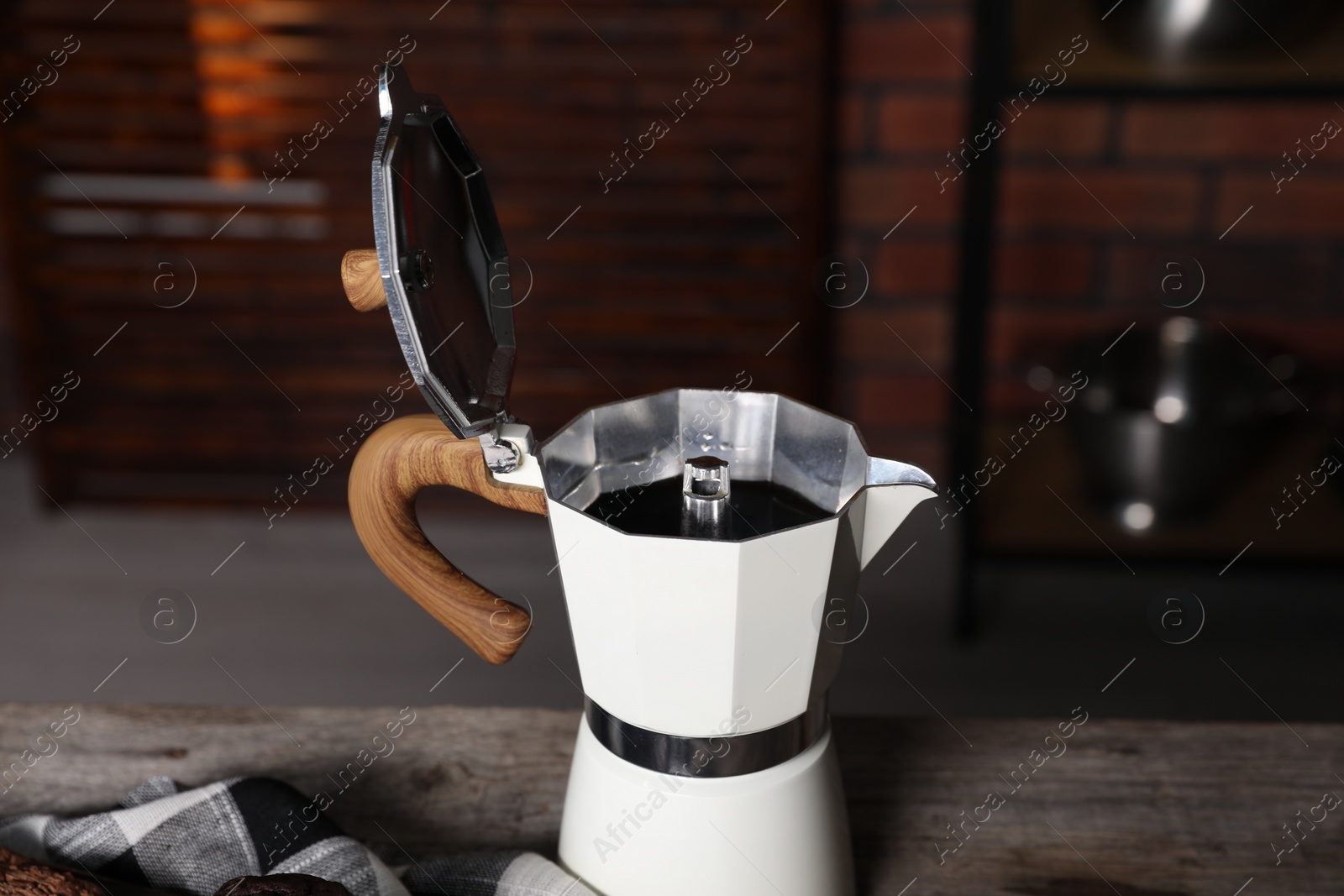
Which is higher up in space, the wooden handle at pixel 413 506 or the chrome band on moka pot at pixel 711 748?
the wooden handle at pixel 413 506

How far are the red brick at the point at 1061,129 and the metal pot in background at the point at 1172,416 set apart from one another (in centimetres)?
25

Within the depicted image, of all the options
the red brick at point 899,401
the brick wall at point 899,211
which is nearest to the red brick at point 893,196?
the brick wall at point 899,211

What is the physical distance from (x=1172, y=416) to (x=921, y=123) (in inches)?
19.8

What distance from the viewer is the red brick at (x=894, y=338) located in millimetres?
1673

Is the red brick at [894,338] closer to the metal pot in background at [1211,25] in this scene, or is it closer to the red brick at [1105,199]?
the red brick at [1105,199]

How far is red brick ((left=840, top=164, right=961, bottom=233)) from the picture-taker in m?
1.62

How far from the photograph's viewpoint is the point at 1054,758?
635 millimetres

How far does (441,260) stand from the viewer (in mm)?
472

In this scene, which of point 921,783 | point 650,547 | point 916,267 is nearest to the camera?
point 650,547

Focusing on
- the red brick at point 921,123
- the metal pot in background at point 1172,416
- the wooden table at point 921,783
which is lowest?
the wooden table at point 921,783

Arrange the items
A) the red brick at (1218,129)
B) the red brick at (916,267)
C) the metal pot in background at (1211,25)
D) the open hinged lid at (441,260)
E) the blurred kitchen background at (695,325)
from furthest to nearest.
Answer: the red brick at (916,267)
the red brick at (1218,129)
the blurred kitchen background at (695,325)
the metal pot in background at (1211,25)
the open hinged lid at (441,260)

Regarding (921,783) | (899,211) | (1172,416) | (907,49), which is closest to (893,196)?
(899,211)

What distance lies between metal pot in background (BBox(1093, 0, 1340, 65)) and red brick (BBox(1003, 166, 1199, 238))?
0.32m

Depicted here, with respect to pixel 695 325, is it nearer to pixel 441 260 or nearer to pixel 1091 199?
pixel 1091 199
